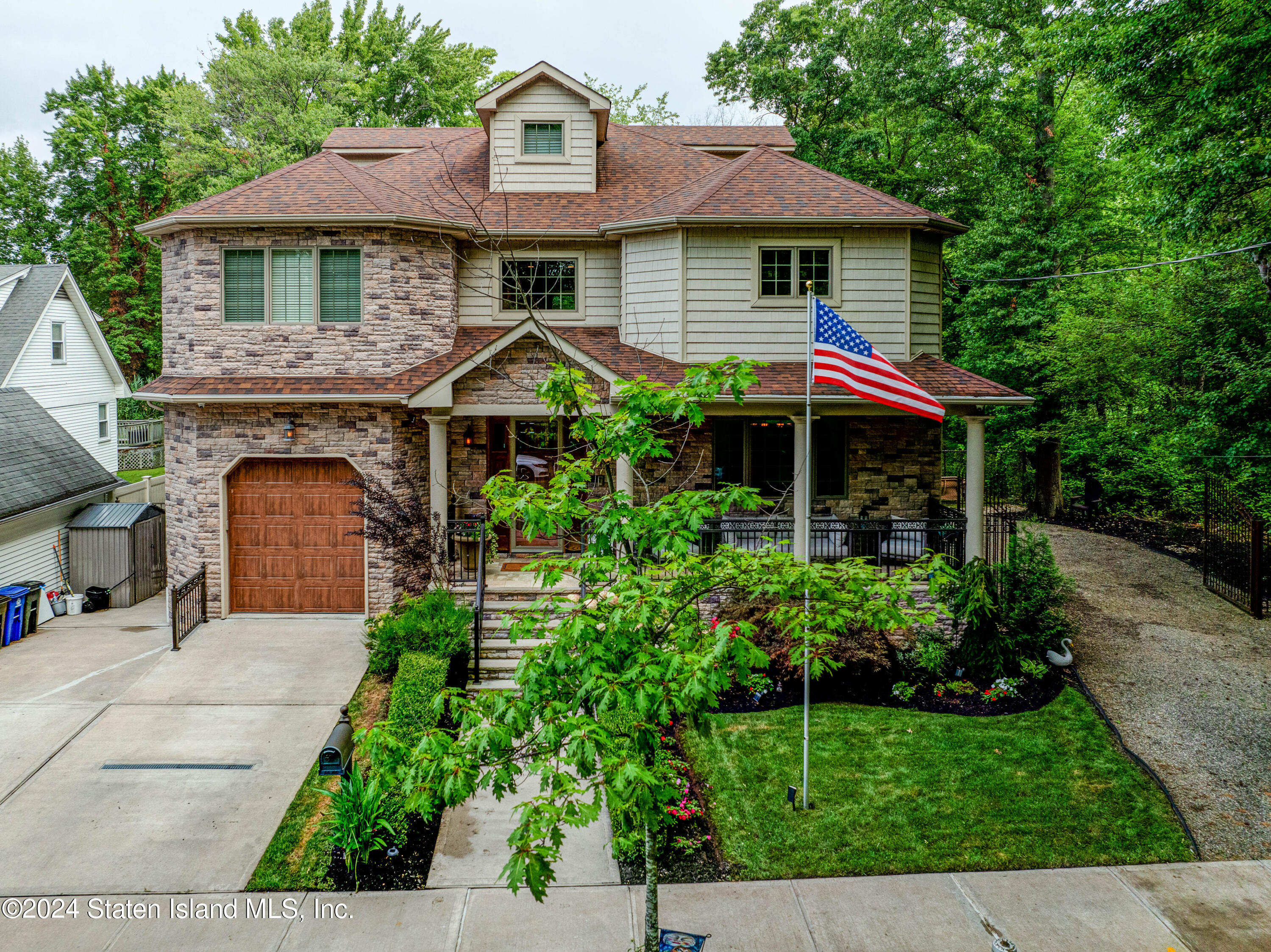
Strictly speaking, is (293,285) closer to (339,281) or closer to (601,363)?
(339,281)

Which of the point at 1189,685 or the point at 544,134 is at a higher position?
the point at 544,134

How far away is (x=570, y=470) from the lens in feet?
17.2

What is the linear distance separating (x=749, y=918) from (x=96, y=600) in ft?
43.3

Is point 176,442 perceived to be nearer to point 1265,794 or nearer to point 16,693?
point 16,693

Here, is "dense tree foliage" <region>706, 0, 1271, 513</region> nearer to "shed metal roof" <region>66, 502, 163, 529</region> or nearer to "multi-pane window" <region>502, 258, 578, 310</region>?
"multi-pane window" <region>502, 258, 578, 310</region>

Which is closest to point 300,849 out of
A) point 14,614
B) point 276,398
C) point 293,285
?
point 276,398

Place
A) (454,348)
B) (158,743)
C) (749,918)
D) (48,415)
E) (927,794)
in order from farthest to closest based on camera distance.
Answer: (48,415)
(454,348)
(158,743)
(927,794)
(749,918)

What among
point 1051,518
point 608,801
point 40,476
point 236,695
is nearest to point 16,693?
point 236,695

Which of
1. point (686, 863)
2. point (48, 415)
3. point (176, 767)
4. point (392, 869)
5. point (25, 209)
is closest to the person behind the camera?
point (392, 869)

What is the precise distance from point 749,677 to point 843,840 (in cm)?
352

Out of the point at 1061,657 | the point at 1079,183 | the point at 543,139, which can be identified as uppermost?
the point at 1079,183

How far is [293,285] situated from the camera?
499 inches

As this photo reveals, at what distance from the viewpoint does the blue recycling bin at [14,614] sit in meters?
11.7

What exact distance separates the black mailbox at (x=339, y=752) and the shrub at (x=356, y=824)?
0.58ft
